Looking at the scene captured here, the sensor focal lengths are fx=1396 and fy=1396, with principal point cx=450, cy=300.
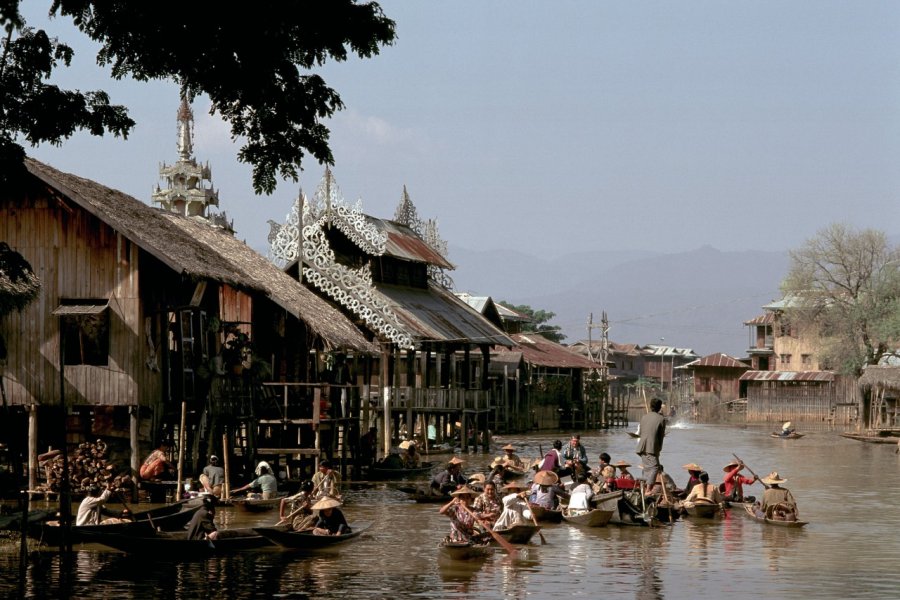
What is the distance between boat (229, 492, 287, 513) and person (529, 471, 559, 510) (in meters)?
4.88

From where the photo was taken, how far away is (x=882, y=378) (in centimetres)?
5897

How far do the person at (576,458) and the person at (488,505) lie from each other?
6.26 m

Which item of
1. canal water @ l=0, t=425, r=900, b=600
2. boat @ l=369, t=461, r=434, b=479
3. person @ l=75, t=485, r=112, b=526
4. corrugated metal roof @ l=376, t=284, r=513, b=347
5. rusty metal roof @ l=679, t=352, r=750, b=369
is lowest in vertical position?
canal water @ l=0, t=425, r=900, b=600

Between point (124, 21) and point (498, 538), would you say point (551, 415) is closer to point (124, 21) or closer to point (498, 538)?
point (498, 538)

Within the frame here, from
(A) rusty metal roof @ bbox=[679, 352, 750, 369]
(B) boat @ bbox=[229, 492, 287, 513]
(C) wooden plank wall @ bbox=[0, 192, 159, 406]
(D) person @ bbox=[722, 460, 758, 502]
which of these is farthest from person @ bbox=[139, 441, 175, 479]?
(A) rusty metal roof @ bbox=[679, 352, 750, 369]

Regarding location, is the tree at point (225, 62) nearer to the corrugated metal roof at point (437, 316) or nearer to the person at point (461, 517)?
the person at point (461, 517)

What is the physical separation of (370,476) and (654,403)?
11.7 m

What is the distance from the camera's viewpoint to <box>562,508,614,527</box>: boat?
24550mm

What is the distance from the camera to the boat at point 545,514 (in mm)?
25547

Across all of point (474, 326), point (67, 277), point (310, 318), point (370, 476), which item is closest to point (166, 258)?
point (67, 277)

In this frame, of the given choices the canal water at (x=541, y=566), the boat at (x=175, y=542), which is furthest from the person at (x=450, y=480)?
the boat at (x=175, y=542)

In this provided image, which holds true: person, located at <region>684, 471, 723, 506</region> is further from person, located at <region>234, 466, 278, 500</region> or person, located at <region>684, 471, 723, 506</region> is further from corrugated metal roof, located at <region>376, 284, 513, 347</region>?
corrugated metal roof, located at <region>376, 284, 513, 347</region>

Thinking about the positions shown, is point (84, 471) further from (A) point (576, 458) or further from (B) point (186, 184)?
(B) point (186, 184)

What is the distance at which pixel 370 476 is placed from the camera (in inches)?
1388
